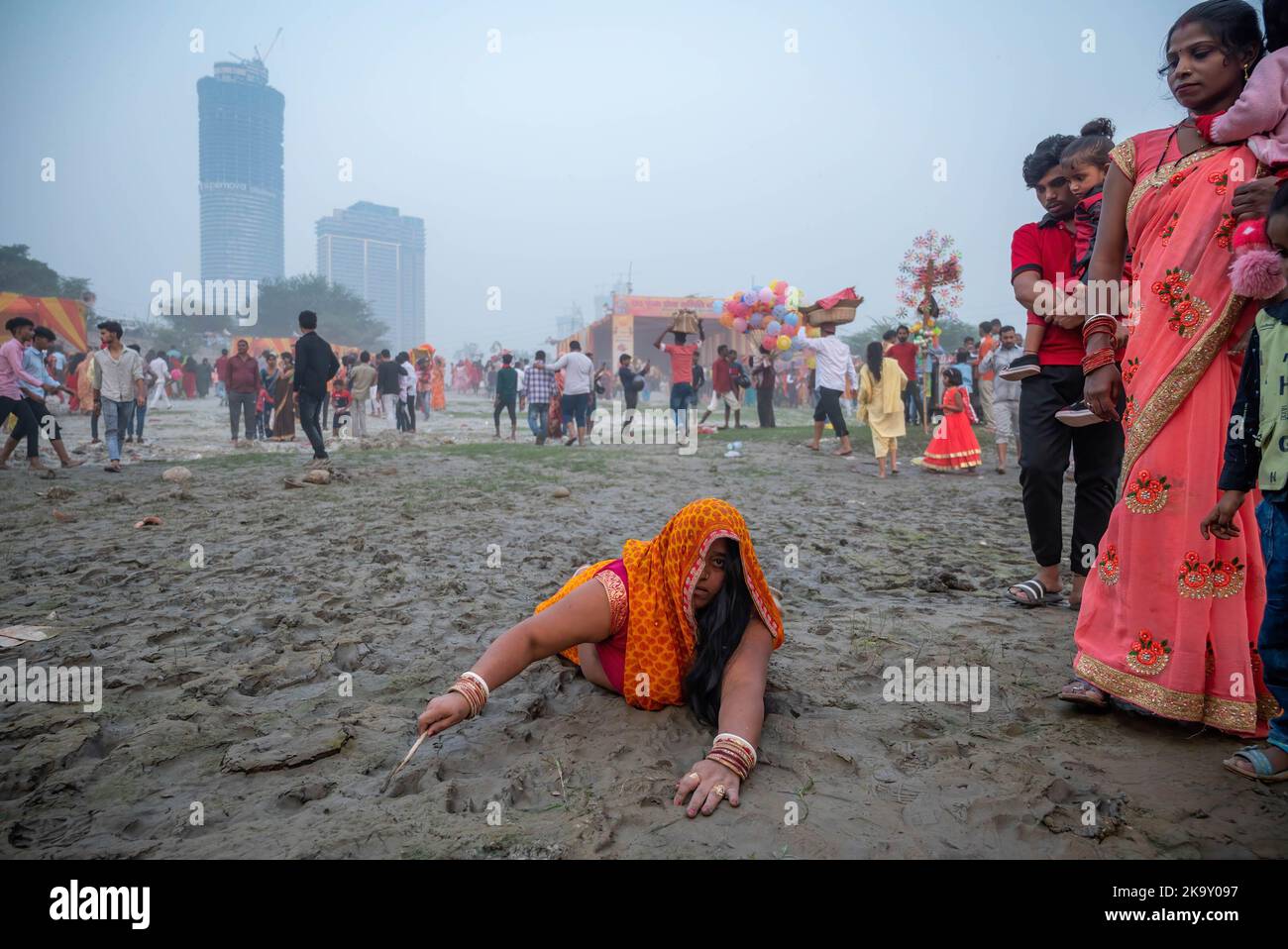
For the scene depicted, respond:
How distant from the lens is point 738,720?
6.97ft

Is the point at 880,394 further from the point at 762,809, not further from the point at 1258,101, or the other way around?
the point at 762,809

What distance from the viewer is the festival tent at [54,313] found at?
20.7 m

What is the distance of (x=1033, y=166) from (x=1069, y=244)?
1.34 feet

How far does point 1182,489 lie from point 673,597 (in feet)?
5.11

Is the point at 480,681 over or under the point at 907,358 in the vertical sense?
under

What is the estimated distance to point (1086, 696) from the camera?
92.1 inches

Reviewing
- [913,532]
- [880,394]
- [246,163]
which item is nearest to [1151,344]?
[913,532]

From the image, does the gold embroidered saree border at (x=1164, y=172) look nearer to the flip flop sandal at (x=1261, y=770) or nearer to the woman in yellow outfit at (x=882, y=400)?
the flip flop sandal at (x=1261, y=770)

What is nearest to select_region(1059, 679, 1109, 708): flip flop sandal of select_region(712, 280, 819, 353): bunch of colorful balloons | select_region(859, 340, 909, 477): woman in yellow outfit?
select_region(859, 340, 909, 477): woman in yellow outfit

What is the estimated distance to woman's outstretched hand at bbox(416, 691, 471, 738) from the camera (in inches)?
82.2

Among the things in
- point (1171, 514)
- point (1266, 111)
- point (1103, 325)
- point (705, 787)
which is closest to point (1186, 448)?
point (1171, 514)

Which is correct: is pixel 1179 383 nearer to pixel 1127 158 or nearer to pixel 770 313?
pixel 1127 158

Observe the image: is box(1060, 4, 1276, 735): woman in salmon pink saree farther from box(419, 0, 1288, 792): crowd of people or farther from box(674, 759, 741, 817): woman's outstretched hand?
box(674, 759, 741, 817): woman's outstretched hand

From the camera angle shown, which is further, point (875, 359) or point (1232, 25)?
point (875, 359)
